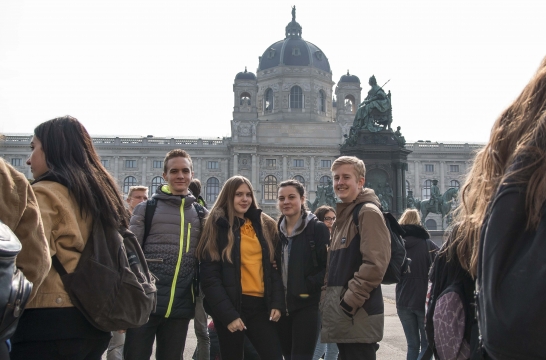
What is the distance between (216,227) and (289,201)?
0.64 meters

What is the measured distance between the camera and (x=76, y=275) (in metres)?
2.69

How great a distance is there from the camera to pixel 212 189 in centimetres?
5966

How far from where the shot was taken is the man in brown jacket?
3.79m

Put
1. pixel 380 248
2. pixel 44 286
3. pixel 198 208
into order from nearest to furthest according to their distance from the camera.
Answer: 1. pixel 44 286
2. pixel 380 248
3. pixel 198 208

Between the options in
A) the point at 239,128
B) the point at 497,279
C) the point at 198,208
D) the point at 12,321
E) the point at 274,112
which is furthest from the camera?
the point at 274,112

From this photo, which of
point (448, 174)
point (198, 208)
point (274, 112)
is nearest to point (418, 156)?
point (448, 174)

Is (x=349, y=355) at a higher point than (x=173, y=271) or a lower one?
lower

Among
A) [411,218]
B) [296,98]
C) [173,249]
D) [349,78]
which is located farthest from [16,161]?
[173,249]

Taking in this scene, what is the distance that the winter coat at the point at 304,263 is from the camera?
14.4ft

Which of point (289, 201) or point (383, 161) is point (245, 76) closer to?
point (383, 161)

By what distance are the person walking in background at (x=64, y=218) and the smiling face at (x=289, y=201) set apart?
5.92 feet

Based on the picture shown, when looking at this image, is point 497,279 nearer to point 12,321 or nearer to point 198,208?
point 12,321

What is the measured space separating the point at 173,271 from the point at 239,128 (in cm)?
5449

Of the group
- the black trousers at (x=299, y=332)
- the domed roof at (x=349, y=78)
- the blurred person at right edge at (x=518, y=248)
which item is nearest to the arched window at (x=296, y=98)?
the domed roof at (x=349, y=78)
